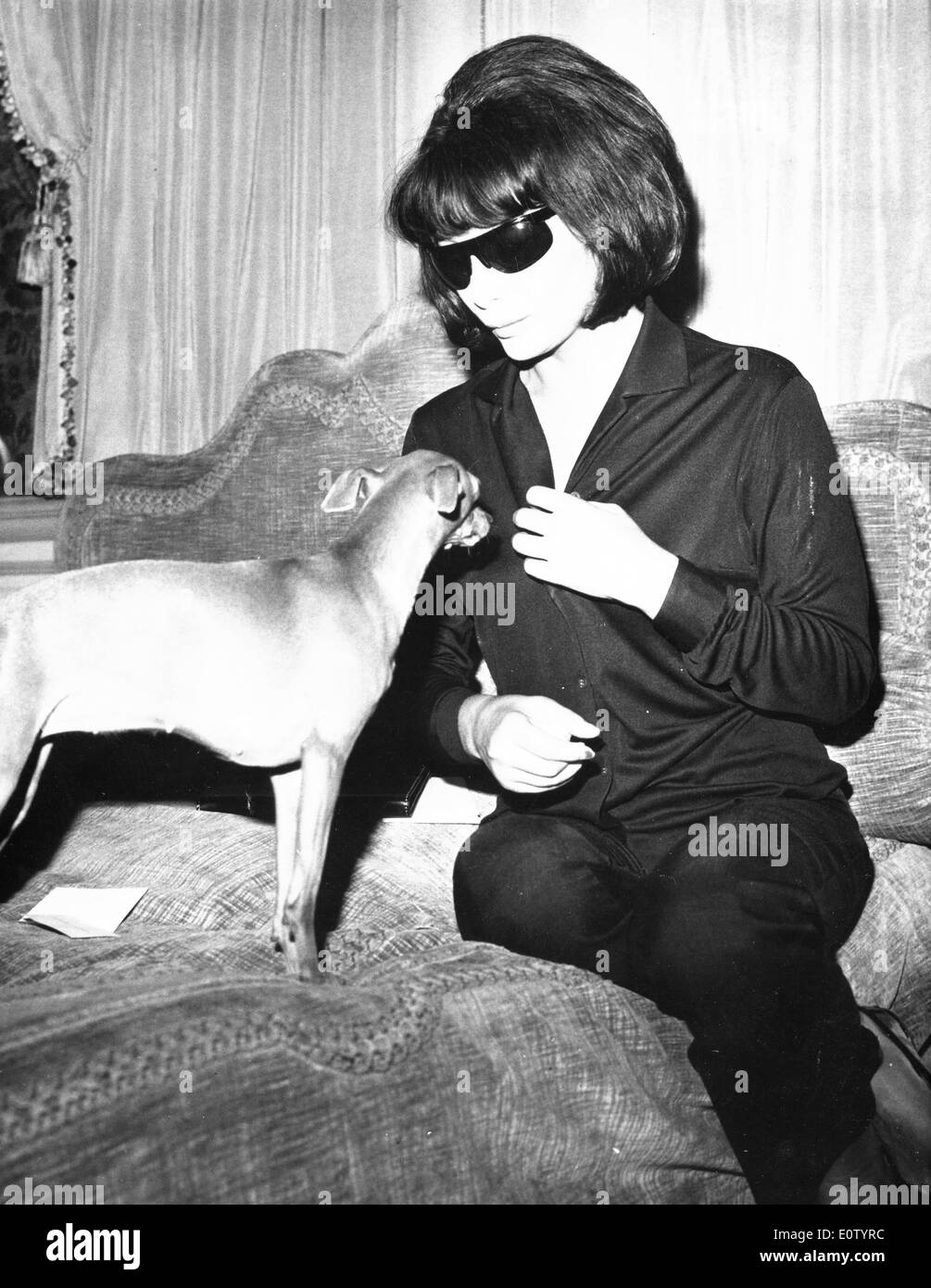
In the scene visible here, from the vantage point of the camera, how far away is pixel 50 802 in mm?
2090

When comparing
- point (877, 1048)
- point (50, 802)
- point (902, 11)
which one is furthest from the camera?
point (902, 11)

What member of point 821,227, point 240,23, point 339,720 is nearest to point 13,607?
point 339,720

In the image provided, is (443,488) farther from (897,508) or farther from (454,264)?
(897,508)

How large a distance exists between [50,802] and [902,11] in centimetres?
256

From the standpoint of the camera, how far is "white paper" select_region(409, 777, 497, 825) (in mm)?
2125

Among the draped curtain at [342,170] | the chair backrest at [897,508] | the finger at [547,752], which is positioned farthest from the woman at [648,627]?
the draped curtain at [342,170]

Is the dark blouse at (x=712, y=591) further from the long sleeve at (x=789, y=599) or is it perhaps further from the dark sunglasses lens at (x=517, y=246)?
the dark sunglasses lens at (x=517, y=246)

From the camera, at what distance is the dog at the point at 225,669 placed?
1188mm

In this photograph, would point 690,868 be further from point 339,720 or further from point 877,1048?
point 339,720

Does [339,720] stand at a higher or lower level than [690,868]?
higher

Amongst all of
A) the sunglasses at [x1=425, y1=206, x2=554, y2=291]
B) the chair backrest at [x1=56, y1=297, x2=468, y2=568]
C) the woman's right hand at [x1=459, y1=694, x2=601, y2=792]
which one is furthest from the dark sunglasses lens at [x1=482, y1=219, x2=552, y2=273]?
the chair backrest at [x1=56, y1=297, x2=468, y2=568]

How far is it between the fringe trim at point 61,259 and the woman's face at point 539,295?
2.18 m
